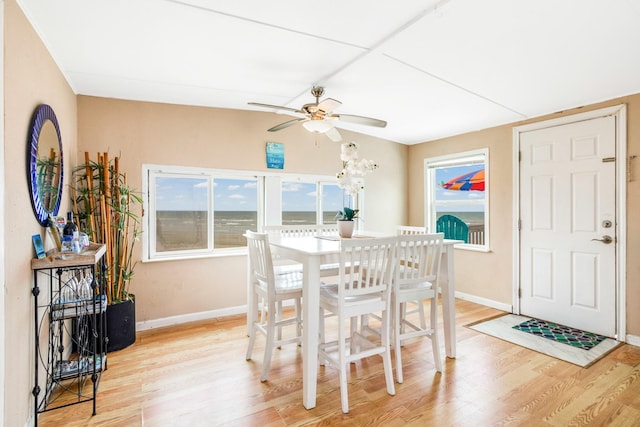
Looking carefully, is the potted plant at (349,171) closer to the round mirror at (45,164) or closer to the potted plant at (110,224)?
→ the potted plant at (110,224)

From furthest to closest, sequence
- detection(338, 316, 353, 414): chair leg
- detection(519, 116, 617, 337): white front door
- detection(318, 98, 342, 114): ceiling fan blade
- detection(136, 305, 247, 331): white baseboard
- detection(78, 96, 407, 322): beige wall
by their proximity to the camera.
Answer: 1. detection(136, 305, 247, 331): white baseboard
2. detection(78, 96, 407, 322): beige wall
3. detection(519, 116, 617, 337): white front door
4. detection(318, 98, 342, 114): ceiling fan blade
5. detection(338, 316, 353, 414): chair leg

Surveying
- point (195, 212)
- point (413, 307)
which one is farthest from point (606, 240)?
point (195, 212)

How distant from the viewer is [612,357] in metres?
2.68

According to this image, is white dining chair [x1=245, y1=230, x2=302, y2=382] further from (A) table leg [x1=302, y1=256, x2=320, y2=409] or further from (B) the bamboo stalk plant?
(B) the bamboo stalk plant

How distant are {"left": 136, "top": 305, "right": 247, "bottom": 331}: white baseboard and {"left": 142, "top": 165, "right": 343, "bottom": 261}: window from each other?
63 centimetres

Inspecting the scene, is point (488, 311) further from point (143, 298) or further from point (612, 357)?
point (143, 298)

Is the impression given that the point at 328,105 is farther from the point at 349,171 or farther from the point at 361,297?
the point at 361,297

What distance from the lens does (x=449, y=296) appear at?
8.78 ft

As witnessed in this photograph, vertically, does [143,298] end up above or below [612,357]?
above

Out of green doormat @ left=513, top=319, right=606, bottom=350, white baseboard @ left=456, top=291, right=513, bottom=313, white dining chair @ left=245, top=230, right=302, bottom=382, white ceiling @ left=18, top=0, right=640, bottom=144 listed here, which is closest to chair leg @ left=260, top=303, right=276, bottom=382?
white dining chair @ left=245, top=230, right=302, bottom=382

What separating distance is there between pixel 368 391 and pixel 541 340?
1865 mm

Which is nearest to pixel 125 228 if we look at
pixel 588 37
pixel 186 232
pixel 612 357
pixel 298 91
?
pixel 186 232

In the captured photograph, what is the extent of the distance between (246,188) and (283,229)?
2.62ft

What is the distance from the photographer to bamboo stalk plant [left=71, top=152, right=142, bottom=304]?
9.22 feet
